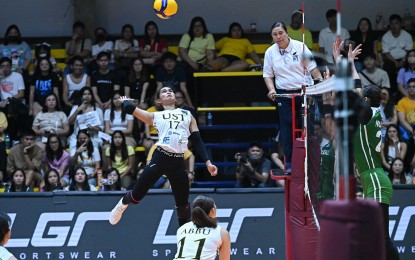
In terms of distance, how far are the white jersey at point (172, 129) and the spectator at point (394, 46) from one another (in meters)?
7.62

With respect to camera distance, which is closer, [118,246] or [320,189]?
[320,189]

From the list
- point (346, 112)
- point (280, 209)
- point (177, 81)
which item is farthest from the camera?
point (177, 81)

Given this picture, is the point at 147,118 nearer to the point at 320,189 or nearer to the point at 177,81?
the point at 320,189

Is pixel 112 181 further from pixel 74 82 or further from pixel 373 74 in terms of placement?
pixel 373 74

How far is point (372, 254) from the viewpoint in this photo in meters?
6.30

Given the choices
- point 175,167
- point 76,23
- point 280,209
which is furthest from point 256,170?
point 76,23

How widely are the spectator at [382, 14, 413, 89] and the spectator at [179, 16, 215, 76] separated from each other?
3.38 meters

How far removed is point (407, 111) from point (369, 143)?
23.7 feet

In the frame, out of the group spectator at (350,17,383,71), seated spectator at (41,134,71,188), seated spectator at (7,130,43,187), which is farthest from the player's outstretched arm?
spectator at (350,17,383,71)

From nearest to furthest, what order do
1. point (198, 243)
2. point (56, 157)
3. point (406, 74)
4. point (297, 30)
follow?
point (198, 243) → point (56, 157) → point (406, 74) → point (297, 30)

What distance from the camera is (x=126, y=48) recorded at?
1852cm

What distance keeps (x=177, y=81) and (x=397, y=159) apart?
4.46 metres

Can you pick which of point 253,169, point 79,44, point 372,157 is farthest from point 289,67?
point 79,44

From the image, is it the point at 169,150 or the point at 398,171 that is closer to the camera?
the point at 169,150
